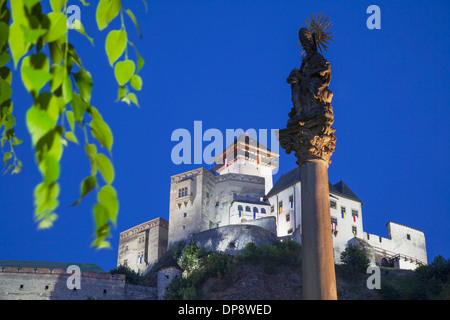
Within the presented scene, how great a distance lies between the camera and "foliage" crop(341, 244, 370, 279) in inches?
2031

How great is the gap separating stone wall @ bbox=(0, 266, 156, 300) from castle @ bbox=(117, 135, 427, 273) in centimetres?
1364

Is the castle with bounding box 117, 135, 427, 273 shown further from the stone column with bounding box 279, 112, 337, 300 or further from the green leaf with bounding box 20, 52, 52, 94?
the green leaf with bounding box 20, 52, 52, 94

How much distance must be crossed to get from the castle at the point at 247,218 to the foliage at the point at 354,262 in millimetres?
2992

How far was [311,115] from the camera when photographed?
1216cm

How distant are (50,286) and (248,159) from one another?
37.4m

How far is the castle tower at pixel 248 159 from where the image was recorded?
77188 mm

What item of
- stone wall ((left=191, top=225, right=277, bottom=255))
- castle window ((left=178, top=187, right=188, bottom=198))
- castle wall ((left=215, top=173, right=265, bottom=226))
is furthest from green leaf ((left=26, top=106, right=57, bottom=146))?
castle window ((left=178, top=187, right=188, bottom=198))

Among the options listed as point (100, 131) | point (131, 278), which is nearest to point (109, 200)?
point (100, 131)

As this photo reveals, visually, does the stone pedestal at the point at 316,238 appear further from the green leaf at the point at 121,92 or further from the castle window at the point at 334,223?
the castle window at the point at 334,223

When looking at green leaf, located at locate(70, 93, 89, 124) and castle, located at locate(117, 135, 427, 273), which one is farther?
castle, located at locate(117, 135, 427, 273)

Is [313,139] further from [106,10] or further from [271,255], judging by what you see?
[271,255]

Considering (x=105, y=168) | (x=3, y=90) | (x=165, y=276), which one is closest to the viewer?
(x=105, y=168)

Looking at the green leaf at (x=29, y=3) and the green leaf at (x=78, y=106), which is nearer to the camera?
the green leaf at (x=29, y=3)

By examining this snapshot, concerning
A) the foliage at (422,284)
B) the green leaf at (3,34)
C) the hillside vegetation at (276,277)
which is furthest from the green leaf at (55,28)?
the foliage at (422,284)
